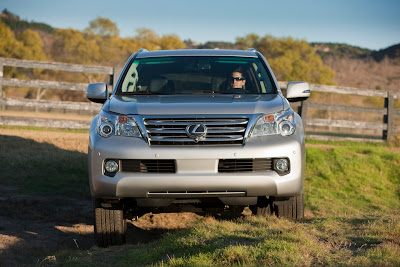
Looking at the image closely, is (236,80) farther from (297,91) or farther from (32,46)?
(32,46)

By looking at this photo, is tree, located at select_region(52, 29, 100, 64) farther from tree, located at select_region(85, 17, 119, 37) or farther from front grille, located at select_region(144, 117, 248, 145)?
front grille, located at select_region(144, 117, 248, 145)

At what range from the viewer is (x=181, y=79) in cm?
656

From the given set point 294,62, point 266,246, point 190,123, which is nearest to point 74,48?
point 294,62

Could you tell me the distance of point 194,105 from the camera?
17.3 ft

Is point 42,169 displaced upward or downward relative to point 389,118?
downward

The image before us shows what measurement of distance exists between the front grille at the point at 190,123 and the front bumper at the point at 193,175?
7 cm

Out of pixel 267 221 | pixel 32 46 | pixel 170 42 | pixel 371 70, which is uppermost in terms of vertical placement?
pixel 170 42

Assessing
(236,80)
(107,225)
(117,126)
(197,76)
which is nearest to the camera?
(117,126)

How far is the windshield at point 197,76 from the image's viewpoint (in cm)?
636

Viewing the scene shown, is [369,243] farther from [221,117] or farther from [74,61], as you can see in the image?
[74,61]

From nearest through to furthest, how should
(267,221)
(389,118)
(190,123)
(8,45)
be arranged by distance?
(190,123) → (267,221) → (389,118) → (8,45)

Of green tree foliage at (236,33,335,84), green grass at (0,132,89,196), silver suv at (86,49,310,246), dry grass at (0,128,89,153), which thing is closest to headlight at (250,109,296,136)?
silver suv at (86,49,310,246)

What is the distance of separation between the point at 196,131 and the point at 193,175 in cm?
38

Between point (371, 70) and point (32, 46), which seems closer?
point (32, 46)
